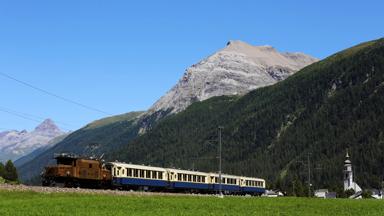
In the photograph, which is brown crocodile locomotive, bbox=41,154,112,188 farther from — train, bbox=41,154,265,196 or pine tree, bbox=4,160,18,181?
pine tree, bbox=4,160,18,181

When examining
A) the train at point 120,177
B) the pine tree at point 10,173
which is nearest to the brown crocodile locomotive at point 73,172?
the train at point 120,177

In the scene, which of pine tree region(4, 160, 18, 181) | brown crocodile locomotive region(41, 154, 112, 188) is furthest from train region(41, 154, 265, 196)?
pine tree region(4, 160, 18, 181)

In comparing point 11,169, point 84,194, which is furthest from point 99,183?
point 11,169

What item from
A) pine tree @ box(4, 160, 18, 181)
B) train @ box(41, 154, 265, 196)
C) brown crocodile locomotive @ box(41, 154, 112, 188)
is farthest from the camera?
pine tree @ box(4, 160, 18, 181)

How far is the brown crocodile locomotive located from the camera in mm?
75125

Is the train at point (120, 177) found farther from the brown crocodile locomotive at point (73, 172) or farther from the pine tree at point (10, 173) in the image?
the pine tree at point (10, 173)

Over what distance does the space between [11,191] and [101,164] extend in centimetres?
2186

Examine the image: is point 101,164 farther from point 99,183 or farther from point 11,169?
point 11,169

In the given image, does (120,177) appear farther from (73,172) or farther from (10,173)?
(10,173)

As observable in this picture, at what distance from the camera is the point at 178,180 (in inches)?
3949

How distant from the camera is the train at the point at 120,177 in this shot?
75.8 m

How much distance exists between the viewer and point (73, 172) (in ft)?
249

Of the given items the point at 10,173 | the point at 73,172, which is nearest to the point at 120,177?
the point at 73,172

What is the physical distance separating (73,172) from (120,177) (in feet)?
29.9
